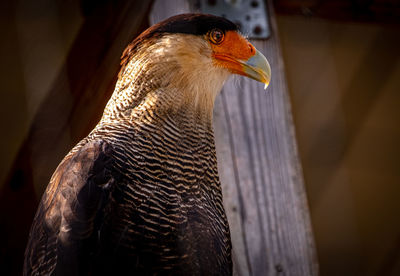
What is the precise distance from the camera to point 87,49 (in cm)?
262

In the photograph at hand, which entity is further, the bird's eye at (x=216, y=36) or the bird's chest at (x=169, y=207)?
the bird's eye at (x=216, y=36)

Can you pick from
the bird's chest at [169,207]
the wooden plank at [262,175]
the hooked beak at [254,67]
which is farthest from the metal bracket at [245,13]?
the bird's chest at [169,207]

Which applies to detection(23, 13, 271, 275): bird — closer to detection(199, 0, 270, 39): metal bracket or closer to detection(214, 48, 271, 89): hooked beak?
detection(214, 48, 271, 89): hooked beak

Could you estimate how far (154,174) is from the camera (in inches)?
83.8

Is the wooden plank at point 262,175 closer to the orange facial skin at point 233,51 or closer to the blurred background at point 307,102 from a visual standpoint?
the orange facial skin at point 233,51

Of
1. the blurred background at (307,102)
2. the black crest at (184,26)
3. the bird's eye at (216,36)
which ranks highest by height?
the black crest at (184,26)

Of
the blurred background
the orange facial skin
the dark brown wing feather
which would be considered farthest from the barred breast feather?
the blurred background

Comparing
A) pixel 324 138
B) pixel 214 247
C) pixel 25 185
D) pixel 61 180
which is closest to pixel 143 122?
pixel 61 180

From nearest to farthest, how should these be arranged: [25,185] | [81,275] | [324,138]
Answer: [81,275]
[25,185]
[324,138]

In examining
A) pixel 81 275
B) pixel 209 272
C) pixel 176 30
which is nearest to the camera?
pixel 81 275

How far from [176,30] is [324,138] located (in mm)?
1596

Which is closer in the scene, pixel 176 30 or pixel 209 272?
pixel 209 272

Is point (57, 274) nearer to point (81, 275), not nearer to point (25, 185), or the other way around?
point (81, 275)

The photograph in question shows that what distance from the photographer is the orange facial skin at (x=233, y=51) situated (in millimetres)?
2451
